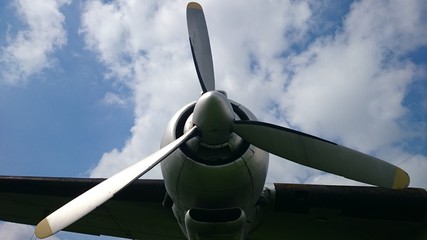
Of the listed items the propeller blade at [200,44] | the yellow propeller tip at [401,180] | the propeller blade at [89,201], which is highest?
the propeller blade at [200,44]

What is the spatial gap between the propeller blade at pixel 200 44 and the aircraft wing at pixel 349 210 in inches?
111

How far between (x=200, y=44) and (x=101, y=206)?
4.79 meters

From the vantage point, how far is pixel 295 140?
6.86 m

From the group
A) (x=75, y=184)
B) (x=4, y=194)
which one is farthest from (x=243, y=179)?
(x=4, y=194)

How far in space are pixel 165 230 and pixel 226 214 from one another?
156 inches

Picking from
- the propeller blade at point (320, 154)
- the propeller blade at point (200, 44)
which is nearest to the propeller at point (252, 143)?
the propeller blade at point (320, 154)

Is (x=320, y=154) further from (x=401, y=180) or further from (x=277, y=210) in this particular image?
(x=277, y=210)

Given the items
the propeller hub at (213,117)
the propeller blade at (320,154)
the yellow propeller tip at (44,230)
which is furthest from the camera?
the propeller hub at (213,117)

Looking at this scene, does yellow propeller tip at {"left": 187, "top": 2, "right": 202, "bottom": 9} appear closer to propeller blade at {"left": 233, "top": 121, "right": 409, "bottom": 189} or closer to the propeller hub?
the propeller hub

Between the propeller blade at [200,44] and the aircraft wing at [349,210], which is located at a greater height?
the propeller blade at [200,44]

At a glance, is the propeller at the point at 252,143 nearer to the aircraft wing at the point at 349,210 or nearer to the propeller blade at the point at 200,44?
the propeller blade at the point at 200,44

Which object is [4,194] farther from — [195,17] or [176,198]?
[195,17]

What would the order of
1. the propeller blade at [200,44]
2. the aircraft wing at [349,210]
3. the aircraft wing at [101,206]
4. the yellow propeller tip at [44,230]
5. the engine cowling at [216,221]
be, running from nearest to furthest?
the yellow propeller tip at [44,230], the engine cowling at [216,221], the propeller blade at [200,44], the aircraft wing at [349,210], the aircraft wing at [101,206]

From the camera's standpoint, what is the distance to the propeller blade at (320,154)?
6.41 m
